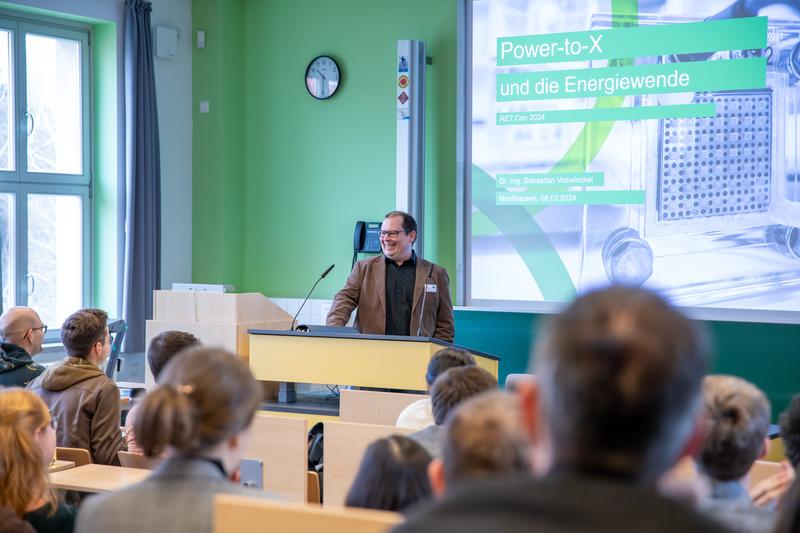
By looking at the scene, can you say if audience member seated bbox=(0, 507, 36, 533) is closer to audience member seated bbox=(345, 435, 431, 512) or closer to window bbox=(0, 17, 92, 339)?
audience member seated bbox=(345, 435, 431, 512)

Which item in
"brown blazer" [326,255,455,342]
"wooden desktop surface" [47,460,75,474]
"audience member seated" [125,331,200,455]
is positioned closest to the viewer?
"wooden desktop surface" [47,460,75,474]

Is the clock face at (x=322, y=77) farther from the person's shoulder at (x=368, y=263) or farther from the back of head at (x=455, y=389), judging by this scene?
the back of head at (x=455, y=389)

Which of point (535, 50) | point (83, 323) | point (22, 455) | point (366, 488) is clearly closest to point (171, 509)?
point (366, 488)

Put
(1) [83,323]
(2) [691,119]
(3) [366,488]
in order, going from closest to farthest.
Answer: (3) [366,488]
(1) [83,323]
(2) [691,119]

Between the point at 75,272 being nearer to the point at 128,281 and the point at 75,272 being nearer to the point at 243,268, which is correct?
the point at 128,281

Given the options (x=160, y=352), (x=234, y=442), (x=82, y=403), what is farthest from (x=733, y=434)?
(x=82, y=403)

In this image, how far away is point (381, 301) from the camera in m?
5.78

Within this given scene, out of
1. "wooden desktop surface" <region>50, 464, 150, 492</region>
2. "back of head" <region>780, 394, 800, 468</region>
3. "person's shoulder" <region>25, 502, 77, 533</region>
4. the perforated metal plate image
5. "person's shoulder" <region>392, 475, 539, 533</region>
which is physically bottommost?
"wooden desktop surface" <region>50, 464, 150, 492</region>

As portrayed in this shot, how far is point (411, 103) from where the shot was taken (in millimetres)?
7137

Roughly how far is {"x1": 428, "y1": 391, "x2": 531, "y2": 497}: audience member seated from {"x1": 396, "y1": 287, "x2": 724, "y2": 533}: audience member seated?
1.99ft

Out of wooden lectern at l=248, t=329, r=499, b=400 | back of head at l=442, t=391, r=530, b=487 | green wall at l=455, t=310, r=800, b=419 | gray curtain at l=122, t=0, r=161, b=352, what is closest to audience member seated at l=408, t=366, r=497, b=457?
back of head at l=442, t=391, r=530, b=487

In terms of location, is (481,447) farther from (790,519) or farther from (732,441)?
(732,441)

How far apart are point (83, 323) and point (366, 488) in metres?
2.21

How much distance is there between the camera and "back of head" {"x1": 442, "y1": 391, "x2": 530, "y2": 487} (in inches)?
61.9
